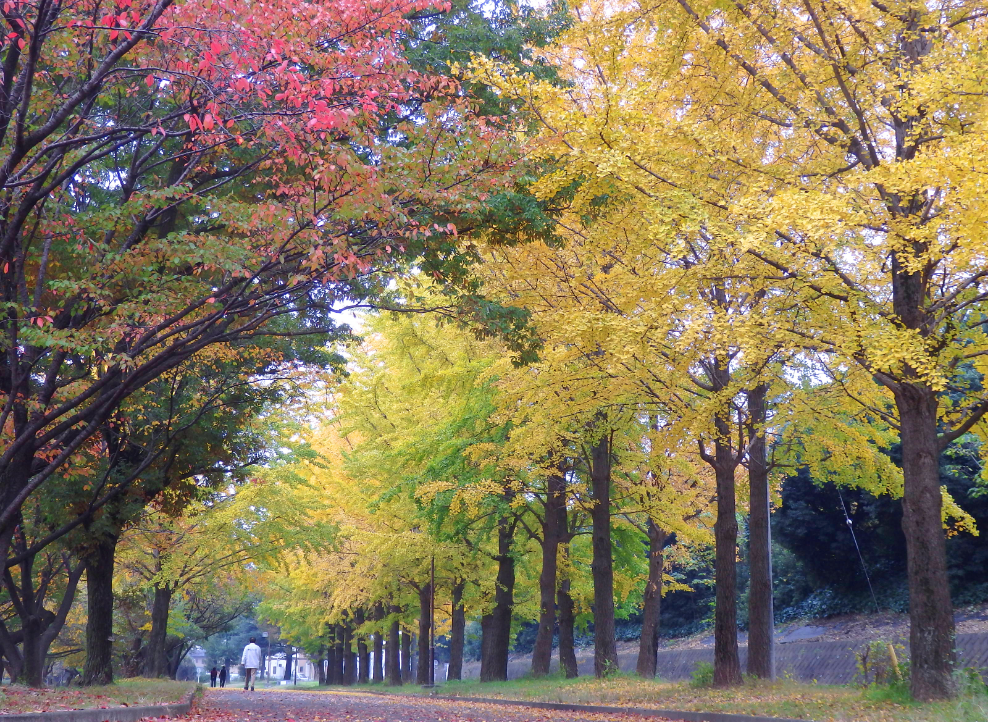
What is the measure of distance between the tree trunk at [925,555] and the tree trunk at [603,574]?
9.01 m

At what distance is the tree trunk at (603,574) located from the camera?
68.0ft

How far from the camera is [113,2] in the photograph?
26.2ft

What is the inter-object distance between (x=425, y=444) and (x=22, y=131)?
15.7 meters

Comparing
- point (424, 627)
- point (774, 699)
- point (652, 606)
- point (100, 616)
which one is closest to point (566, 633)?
point (652, 606)

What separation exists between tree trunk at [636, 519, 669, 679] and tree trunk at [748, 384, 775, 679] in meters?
8.10

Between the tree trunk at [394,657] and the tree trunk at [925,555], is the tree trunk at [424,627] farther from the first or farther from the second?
the tree trunk at [925,555]

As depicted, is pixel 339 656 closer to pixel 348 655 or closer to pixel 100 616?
pixel 348 655

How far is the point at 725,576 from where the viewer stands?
648 inches

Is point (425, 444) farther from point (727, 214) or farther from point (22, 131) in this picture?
point (22, 131)

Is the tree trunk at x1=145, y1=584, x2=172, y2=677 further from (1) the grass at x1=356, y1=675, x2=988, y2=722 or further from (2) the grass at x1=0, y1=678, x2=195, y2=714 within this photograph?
(2) the grass at x1=0, y1=678, x2=195, y2=714

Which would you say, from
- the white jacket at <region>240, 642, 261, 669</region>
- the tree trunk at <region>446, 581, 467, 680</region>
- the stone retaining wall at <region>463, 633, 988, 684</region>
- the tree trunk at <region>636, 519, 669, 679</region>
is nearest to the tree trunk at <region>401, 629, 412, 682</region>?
the tree trunk at <region>446, 581, 467, 680</region>

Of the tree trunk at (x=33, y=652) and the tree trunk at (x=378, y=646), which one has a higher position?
the tree trunk at (x=33, y=652)

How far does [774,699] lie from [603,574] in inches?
319

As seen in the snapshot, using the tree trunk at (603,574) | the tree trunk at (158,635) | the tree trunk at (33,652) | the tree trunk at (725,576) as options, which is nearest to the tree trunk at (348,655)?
the tree trunk at (158,635)
